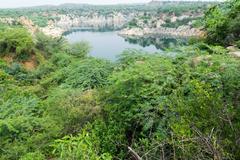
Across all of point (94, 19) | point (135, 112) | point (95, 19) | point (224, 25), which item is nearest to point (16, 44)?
point (224, 25)

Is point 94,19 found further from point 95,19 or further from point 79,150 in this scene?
point 79,150

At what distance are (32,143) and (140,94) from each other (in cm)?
344

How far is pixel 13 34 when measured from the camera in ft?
109

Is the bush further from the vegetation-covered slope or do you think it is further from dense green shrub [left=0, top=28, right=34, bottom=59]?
dense green shrub [left=0, top=28, right=34, bottom=59]

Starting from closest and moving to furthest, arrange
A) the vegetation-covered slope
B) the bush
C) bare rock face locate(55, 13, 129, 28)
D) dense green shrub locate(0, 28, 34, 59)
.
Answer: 1. the vegetation-covered slope
2. the bush
3. dense green shrub locate(0, 28, 34, 59)
4. bare rock face locate(55, 13, 129, 28)

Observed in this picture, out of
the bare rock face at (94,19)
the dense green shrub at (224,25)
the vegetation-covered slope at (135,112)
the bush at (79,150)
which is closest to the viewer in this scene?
the vegetation-covered slope at (135,112)

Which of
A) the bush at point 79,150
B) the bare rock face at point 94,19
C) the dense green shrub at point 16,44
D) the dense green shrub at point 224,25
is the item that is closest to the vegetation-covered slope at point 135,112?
the bush at point 79,150

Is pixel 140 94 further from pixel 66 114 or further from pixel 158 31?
pixel 158 31

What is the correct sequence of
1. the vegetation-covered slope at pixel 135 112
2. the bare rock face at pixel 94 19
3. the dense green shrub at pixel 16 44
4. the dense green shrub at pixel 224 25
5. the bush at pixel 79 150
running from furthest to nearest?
the bare rock face at pixel 94 19
the dense green shrub at pixel 16 44
the dense green shrub at pixel 224 25
the bush at pixel 79 150
the vegetation-covered slope at pixel 135 112

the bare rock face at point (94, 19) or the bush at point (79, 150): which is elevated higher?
the bush at point (79, 150)

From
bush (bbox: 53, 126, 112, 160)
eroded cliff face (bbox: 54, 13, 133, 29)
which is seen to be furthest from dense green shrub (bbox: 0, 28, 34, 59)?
eroded cliff face (bbox: 54, 13, 133, 29)

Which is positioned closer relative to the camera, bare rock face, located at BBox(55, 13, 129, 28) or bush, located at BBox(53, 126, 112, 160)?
bush, located at BBox(53, 126, 112, 160)

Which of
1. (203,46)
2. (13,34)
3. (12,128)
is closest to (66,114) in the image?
(12,128)

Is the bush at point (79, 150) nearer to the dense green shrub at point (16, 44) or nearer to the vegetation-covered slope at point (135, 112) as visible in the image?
the vegetation-covered slope at point (135, 112)
